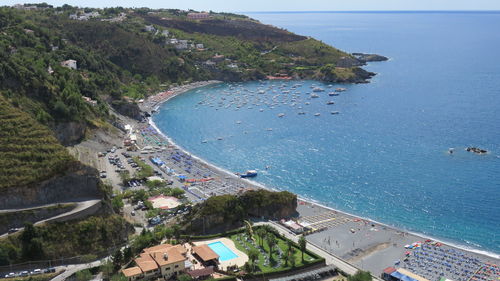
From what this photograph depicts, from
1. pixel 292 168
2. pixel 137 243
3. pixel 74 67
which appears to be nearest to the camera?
pixel 137 243

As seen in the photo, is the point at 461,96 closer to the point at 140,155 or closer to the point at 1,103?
the point at 140,155

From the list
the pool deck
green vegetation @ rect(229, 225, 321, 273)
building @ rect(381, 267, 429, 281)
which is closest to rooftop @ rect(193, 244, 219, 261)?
the pool deck

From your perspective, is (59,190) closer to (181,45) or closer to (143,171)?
(143,171)

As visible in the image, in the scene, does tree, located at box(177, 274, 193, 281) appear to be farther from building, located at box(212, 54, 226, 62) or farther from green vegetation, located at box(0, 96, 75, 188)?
building, located at box(212, 54, 226, 62)

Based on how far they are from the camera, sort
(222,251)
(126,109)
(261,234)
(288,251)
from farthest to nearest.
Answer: (126,109)
(261,234)
(222,251)
(288,251)

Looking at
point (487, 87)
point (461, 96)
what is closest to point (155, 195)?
point (461, 96)

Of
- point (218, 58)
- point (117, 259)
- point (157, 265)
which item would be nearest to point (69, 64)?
point (218, 58)

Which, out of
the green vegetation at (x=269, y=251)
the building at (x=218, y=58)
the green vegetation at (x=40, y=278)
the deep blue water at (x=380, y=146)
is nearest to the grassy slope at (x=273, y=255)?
the green vegetation at (x=269, y=251)
